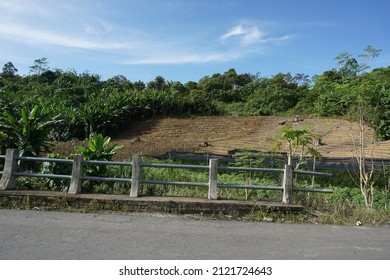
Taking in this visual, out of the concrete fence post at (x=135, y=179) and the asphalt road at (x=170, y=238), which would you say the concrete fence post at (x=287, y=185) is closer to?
the asphalt road at (x=170, y=238)

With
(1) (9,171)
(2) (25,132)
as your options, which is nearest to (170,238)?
(1) (9,171)

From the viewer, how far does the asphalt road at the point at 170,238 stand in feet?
14.7

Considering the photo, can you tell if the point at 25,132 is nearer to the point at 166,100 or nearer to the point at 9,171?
the point at 9,171

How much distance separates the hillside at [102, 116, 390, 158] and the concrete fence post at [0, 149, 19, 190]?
28.1ft

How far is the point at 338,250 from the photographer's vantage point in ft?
15.9

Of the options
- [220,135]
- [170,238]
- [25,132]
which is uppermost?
[220,135]

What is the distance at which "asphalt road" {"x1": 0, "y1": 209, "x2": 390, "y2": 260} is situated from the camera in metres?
4.47

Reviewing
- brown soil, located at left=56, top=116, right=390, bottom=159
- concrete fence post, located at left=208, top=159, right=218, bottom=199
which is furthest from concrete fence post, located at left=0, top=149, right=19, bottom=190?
brown soil, located at left=56, top=116, right=390, bottom=159

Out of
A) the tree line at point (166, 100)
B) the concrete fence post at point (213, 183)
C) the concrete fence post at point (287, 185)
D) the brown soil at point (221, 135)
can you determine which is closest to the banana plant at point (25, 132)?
the tree line at point (166, 100)

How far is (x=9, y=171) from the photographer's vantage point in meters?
7.23

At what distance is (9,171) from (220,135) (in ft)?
54.2

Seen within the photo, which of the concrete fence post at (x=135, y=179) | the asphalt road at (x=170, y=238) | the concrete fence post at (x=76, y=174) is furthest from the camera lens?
the concrete fence post at (x=76, y=174)

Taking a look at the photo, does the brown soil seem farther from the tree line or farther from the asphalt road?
the asphalt road
